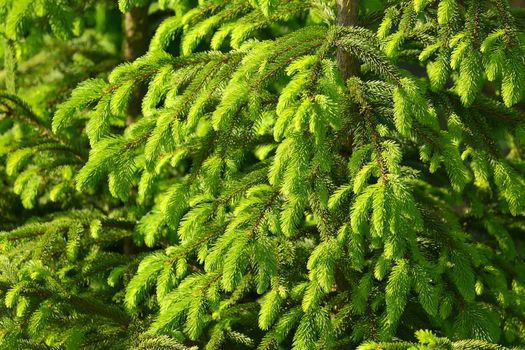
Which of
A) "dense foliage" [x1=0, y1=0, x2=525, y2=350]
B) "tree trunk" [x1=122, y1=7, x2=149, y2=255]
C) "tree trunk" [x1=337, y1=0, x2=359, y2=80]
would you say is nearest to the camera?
"dense foliage" [x1=0, y1=0, x2=525, y2=350]

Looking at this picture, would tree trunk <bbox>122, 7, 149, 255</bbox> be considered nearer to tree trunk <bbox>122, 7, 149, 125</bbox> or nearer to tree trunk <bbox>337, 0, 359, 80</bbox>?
tree trunk <bbox>122, 7, 149, 125</bbox>

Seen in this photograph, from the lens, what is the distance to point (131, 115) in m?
4.82

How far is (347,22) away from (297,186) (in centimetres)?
102

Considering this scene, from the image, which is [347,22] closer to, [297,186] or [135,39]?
[297,186]

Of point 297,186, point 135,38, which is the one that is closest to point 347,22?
point 297,186

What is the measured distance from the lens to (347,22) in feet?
10.4

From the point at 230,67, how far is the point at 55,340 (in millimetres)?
1376

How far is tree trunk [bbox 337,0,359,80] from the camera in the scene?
10.3ft

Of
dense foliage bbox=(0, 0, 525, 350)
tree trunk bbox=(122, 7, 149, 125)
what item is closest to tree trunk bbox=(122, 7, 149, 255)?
tree trunk bbox=(122, 7, 149, 125)

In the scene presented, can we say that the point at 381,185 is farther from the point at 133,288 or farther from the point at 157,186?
the point at 157,186

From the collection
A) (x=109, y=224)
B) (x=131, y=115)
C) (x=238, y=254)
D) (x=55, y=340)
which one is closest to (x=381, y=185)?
(x=238, y=254)

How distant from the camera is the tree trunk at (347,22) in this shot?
313 cm

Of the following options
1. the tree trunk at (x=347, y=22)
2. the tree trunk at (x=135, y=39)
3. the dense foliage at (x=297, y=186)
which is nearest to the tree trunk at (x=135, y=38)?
the tree trunk at (x=135, y=39)

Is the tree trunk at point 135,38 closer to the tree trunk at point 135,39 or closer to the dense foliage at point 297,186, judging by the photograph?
the tree trunk at point 135,39
